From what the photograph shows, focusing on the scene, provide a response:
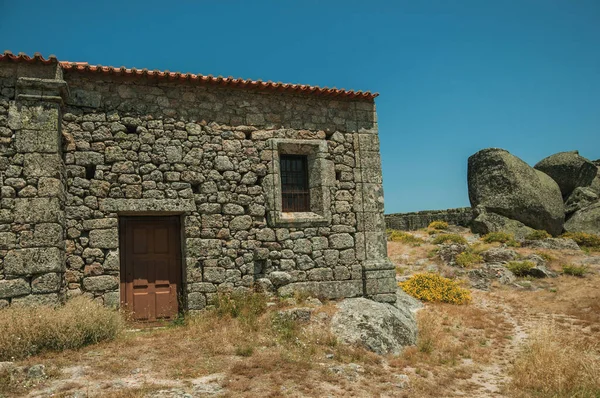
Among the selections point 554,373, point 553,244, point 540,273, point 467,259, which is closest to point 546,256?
point 540,273

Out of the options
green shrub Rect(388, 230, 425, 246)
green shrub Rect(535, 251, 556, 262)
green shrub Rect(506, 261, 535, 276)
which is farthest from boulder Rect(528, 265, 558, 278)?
green shrub Rect(388, 230, 425, 246)

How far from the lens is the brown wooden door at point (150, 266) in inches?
340

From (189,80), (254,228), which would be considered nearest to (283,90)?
(189,80)

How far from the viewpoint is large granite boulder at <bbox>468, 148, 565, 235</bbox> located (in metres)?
19.6

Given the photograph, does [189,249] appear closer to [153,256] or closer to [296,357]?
[153,256]

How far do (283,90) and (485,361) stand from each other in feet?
20.4

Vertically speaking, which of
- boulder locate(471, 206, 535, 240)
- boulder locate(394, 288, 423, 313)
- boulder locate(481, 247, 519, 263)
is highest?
boulder locate(471, 206, 535, 240)

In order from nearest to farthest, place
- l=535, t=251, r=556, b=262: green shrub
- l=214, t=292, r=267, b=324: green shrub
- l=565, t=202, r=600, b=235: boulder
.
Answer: l=214, t=292, r=267, b=324: green shrub → l=535, t=251, r=556, b=262: green shrub → l=565, t=202, r=600, b=235: boulder

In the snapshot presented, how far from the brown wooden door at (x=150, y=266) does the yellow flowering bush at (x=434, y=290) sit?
6655 mm

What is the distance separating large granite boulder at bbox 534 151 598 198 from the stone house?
51.1 ft

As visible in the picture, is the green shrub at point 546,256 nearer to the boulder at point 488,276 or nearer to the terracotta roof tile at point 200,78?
the boulder at point 488,276

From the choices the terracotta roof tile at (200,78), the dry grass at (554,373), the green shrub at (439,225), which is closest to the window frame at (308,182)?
the terracotta roof tile at (200,78)

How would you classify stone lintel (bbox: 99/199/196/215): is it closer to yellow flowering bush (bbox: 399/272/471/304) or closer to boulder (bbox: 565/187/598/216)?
yellow flowering bush (bbox: 399/272/471/304)

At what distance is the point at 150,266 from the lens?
8.83m
